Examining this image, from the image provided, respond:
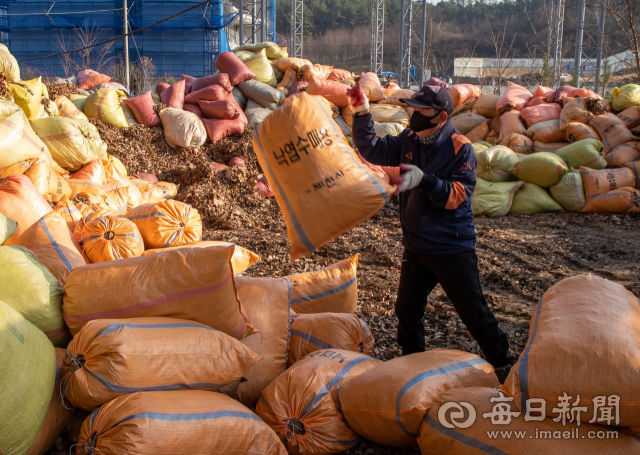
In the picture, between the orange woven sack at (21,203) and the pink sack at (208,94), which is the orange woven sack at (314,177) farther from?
the pink sack at (208,94)

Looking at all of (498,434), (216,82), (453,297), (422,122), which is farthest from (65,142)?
(498,434)

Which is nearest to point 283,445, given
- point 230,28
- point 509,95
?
point 509,95

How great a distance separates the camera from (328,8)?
49.2m

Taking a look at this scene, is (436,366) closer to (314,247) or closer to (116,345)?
(314,247)

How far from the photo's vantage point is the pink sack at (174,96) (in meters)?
7.68

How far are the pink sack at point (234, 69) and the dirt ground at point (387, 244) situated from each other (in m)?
1.29

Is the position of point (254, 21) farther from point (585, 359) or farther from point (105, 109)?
point (585, 359)

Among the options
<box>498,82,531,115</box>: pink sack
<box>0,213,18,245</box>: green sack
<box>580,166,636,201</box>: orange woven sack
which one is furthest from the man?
<box>498,82,531,115</box>: pink sack

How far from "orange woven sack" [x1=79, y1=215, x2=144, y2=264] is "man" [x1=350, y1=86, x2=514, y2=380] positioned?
179cm

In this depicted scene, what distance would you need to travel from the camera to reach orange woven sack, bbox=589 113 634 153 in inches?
285

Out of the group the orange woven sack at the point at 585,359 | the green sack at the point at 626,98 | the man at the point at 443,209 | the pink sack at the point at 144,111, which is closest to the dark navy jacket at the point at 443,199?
the man at the point at 443,209

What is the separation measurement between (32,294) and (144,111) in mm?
5861

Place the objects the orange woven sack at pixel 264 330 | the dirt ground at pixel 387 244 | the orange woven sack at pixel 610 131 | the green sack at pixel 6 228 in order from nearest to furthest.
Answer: the orange woven sack at pixel 264 330
the green sack at pixel 6 228
the dirt ground at pixel 387 244
the orange woven sack at pixel 610 131

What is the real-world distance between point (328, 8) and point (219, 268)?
173 ft
